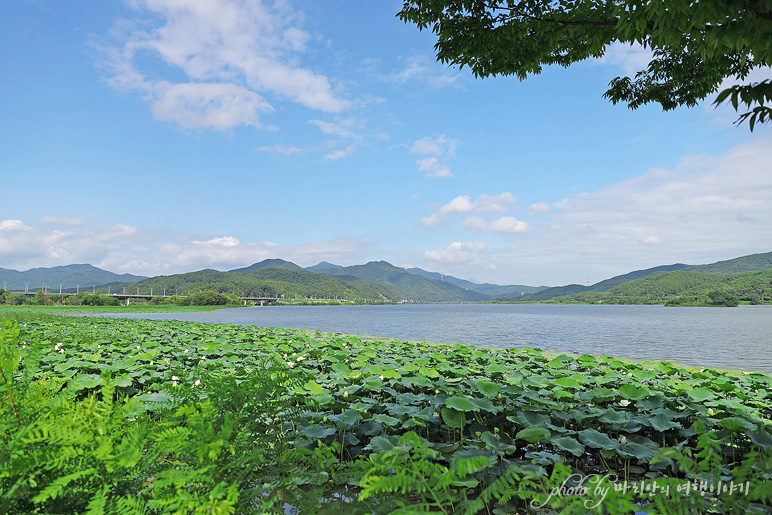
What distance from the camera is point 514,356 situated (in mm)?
9672

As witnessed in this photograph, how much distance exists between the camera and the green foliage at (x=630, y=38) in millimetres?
2328

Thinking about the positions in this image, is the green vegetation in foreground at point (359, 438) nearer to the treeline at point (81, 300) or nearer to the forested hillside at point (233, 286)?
the treeline at point (81, 300)

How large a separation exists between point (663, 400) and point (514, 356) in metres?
4.83

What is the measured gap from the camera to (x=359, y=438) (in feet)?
13.8

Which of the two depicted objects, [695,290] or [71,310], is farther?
[695,290]

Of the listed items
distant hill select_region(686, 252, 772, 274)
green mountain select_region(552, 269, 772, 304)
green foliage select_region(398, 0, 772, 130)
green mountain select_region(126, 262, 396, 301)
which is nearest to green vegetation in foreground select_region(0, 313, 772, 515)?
green foliage select_region(398, 0, 772, 130)

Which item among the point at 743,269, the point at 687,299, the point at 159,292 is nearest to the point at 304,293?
the point at 159,292

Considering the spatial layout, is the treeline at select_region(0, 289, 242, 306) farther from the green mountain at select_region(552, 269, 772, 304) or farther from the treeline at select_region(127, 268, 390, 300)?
the green mountain at select_region(552, 269, 772, 304)

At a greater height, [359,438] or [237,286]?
[237,286]

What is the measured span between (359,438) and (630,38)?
492cm

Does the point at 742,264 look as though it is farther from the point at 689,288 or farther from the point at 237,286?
the point at 237,286

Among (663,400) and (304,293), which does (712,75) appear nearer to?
(663,400)

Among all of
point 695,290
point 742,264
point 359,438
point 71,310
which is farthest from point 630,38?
point 742,264

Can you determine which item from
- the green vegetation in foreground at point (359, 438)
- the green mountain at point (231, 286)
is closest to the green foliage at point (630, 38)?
the green vegetation in foreground at point (359, 438)
